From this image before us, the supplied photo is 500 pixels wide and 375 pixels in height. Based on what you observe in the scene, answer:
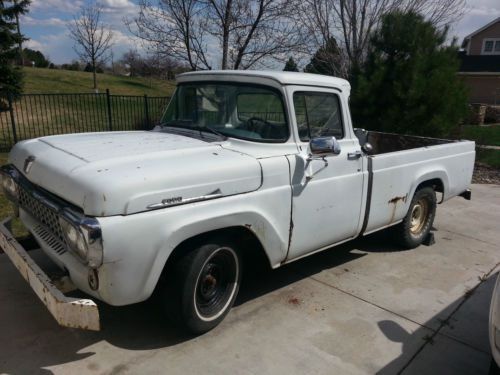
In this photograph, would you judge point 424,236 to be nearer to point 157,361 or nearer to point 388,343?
point 388,343

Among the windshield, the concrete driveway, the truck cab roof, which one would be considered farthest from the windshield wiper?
the concrete driveway

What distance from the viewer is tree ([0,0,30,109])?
11.5m

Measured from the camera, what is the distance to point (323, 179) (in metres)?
3.76

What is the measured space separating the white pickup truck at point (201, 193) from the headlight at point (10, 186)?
0.5 inches

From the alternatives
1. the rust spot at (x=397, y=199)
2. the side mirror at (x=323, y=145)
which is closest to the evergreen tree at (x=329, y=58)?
the rust spot at (x=397, y=199)

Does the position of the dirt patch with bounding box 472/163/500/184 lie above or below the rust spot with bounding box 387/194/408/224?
below

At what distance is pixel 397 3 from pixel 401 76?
2.11 meters

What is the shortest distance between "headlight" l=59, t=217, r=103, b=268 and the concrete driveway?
0.85 m

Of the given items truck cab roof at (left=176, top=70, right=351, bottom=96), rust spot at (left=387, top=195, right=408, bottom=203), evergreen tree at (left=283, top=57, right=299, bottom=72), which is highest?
evergreen tree at (left=283, top=57, right=299, bottom=72)

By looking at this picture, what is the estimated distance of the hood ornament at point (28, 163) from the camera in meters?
3.21

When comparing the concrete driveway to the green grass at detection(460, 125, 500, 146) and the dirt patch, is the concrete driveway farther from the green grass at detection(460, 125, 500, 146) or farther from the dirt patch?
the green grass at detection(460, 125, 500, 146)

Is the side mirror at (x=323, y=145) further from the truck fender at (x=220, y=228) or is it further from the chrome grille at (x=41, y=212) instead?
the chrome grille at (x=41, y=212)

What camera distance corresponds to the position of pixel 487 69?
32.1 m

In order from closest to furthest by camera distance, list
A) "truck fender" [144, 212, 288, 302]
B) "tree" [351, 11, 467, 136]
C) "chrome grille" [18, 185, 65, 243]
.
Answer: "truck fender" [144, 212, 288, 302]
"chrome grille" [18, 185, 65, 243]
"tree" [351, 11, 467, 136]
